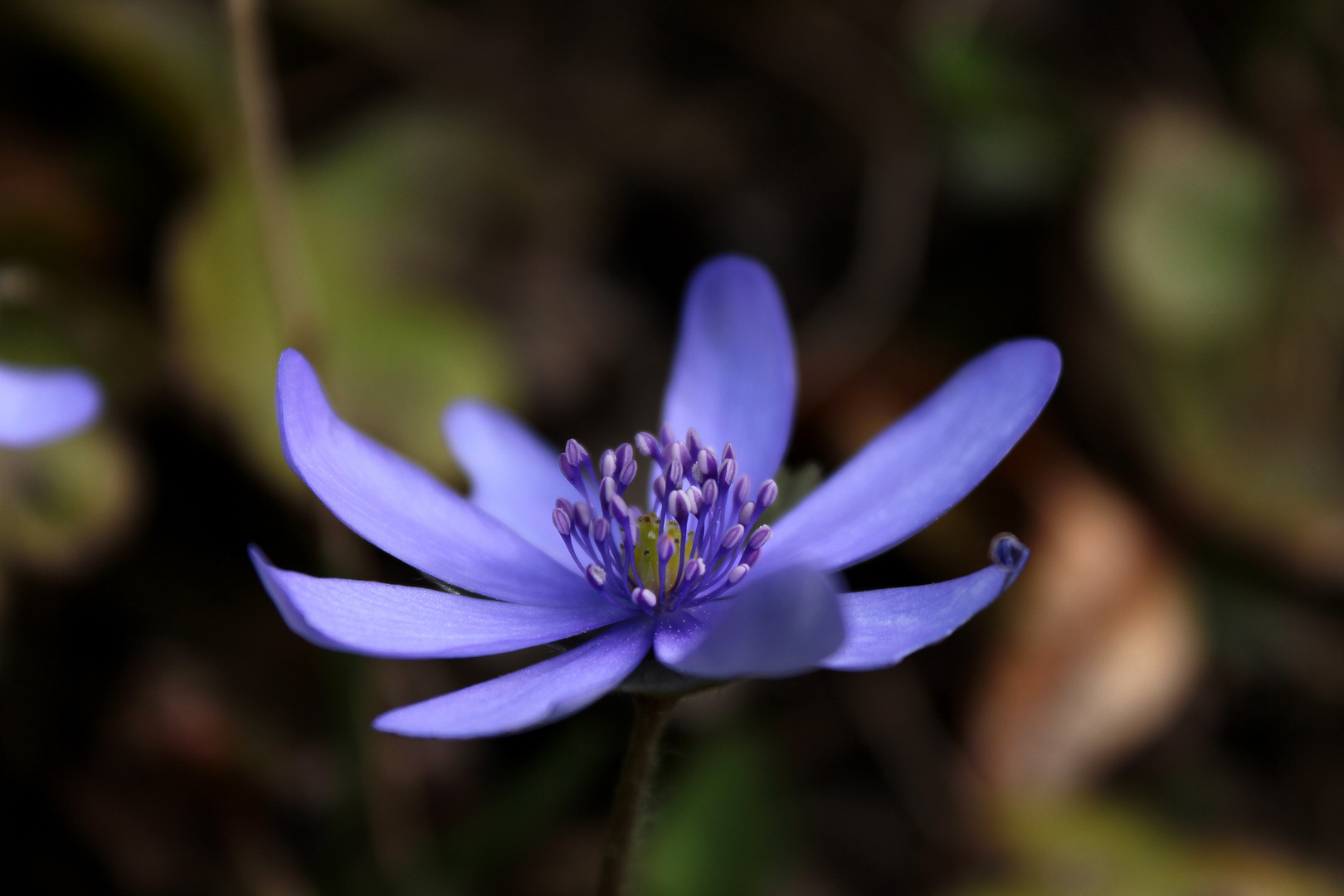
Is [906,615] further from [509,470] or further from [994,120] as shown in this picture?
[994,120]

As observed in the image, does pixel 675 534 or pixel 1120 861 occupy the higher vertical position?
pixel 675 534

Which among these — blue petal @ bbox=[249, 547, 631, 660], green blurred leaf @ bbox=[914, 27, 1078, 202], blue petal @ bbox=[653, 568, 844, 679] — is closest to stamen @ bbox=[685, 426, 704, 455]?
blue petal @ bbox=[249, 547, 631, 660]

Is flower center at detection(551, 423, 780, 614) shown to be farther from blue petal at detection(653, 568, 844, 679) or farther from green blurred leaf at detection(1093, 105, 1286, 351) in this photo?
green blurred leaf at detection(1093, 105, 1286, 351)

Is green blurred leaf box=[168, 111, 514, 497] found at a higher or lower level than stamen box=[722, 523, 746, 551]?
higher

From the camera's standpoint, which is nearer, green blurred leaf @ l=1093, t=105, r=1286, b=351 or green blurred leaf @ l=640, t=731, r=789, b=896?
green blurred leaf @ l=640, t=731, r=789, b=896

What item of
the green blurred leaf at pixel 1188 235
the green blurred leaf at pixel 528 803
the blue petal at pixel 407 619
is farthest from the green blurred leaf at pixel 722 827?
the green blurred leaf at pixel 1188 235

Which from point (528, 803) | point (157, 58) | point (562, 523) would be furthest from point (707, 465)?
point (157, 58)
